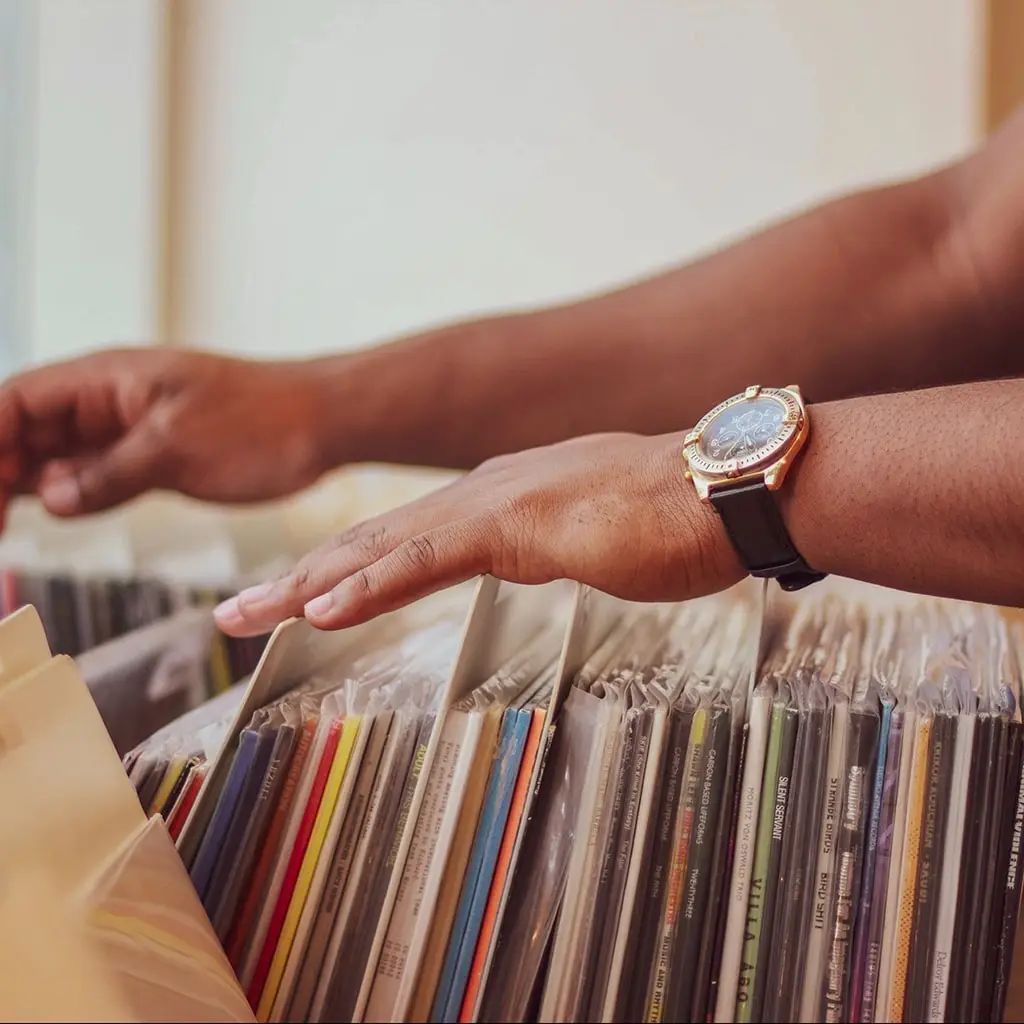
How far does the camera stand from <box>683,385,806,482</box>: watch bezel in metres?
0.51

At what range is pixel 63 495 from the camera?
0.96 metres

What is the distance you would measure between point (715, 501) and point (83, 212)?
1162mm

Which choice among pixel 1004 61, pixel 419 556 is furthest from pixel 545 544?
pixel 1004 61

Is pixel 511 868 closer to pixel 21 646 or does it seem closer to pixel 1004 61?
pixel 21 646

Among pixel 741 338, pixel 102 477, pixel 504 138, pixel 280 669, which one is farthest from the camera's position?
pixel 504 138

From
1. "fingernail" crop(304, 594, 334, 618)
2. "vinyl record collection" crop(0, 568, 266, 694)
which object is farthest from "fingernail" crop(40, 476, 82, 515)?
"fingernail" crop(304, 594, 334, 618)

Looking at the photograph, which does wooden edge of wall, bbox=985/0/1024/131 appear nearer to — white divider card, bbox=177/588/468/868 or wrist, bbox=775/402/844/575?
wrist, bbox=775/402/844/575

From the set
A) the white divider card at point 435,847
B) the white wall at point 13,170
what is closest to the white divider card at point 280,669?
the white divider card at point 435,847

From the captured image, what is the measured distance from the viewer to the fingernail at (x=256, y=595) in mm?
597

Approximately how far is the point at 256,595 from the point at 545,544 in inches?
8.0

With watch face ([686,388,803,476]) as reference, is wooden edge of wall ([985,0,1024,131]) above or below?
above

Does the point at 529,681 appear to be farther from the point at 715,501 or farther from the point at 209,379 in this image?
the point at 209,379

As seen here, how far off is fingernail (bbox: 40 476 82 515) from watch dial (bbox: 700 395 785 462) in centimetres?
72

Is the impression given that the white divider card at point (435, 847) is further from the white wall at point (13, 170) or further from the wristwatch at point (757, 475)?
the white wall at point (13, 170)
